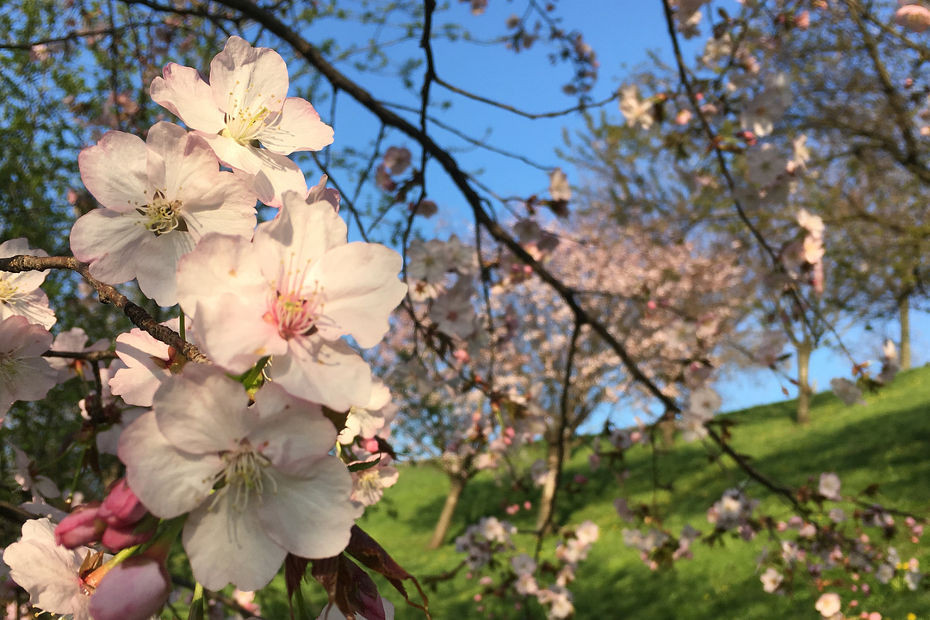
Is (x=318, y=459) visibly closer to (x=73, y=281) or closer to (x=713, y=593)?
(x=73, y=281)

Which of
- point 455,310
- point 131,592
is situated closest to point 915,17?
point 455,310

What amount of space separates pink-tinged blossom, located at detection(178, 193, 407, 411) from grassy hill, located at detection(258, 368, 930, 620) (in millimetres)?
2033

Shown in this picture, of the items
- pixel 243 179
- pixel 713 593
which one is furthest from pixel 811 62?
pixel 243 179

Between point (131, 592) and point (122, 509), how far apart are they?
0.06 m

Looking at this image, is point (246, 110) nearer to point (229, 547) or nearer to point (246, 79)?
point (246, 79)

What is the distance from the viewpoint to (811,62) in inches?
295

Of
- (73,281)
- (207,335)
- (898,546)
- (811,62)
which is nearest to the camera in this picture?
(207,335)

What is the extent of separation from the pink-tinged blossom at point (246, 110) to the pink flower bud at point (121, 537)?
0.34 metres

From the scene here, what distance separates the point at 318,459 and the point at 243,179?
31cm

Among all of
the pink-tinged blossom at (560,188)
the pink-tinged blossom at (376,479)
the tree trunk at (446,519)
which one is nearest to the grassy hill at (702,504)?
the tree trunk at (446,519)

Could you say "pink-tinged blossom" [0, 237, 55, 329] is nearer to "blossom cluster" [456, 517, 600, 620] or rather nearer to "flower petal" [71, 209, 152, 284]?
"flower petal" [71, 209, 152, 284]

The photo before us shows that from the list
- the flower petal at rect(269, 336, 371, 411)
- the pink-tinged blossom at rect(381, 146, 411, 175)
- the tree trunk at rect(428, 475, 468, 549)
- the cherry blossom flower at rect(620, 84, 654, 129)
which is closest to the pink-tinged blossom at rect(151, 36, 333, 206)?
the flower petal at rect(269, 336, 371, 411)

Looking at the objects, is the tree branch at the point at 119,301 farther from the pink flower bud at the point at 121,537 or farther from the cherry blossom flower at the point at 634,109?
the cherry blossom flower at the point at 634,109

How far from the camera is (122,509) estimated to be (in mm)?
484
